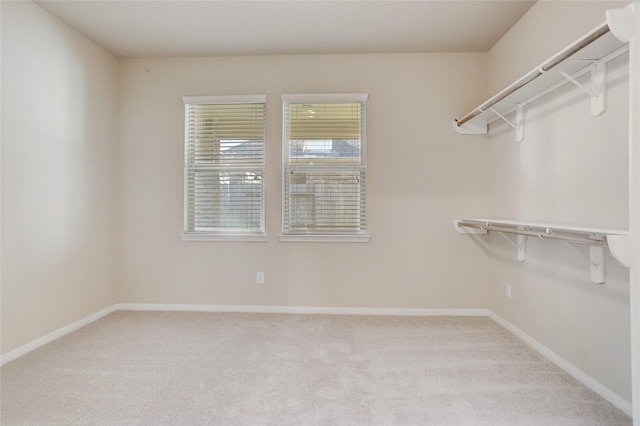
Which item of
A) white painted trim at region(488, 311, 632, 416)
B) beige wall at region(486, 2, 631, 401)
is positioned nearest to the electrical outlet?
beige wall at region(486, 2, 631, 401)

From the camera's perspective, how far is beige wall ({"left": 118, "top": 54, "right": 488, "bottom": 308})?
9.53 ft

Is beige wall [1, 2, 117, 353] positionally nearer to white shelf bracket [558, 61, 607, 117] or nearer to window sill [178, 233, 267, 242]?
window sill [178, 233, 267, 242]

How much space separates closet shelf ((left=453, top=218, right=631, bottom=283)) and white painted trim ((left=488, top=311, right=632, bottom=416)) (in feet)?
1.97

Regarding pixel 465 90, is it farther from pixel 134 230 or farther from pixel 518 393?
pixel 134 230

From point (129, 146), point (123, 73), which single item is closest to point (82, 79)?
point (123, 73)

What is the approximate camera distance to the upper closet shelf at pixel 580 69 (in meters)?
1.17

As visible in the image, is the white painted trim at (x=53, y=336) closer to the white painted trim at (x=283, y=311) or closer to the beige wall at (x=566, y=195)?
the white painted trim at (x=283, y=311)

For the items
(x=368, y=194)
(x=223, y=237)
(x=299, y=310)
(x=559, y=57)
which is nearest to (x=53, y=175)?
(x=223, y=237)

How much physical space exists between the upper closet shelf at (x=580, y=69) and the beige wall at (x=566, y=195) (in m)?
0.06

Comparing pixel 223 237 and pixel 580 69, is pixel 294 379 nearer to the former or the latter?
pixel 223 237

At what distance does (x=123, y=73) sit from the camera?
3.06 meters

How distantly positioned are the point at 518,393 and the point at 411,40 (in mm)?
2802

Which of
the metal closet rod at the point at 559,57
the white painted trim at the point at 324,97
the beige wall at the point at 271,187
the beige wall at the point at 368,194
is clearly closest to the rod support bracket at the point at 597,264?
the beige wall at the point at 271,187

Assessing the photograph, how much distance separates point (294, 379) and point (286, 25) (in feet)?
8.76
